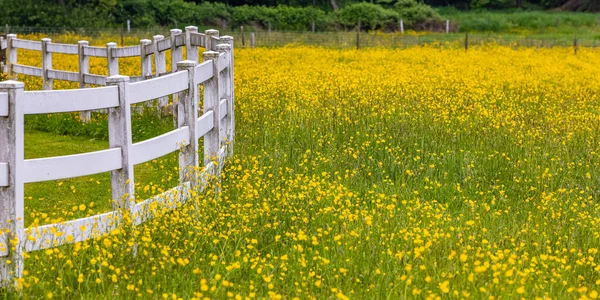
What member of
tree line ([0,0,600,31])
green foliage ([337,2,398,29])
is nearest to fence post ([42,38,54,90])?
tree line ([0,0,600,31])

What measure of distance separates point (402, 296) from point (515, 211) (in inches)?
134

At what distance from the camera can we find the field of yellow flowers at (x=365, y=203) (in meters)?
5.98

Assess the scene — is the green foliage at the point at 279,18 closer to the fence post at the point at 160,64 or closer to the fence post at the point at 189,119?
the fence post at the point at 160,64

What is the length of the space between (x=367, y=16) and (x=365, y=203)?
46.3 meters

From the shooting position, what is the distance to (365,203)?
25.5 feet

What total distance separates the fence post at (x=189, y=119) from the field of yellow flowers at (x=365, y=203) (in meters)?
0.34

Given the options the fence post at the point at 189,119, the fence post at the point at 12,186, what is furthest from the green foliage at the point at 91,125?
the fence post at the point at 12,186

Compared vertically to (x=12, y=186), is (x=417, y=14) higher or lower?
higher

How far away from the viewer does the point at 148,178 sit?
1046cm

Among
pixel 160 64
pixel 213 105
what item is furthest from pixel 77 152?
pixel 213 105

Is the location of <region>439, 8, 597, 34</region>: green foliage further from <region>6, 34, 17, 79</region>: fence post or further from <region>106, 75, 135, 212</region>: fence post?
<region>106, 75, 135, 212</region>: fence post

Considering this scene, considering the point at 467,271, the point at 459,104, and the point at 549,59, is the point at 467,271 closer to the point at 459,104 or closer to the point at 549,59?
the point at 459,104

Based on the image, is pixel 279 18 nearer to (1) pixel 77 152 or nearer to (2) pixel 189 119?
(1) pixel 77 152

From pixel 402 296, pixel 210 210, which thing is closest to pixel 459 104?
pixel 210 210
